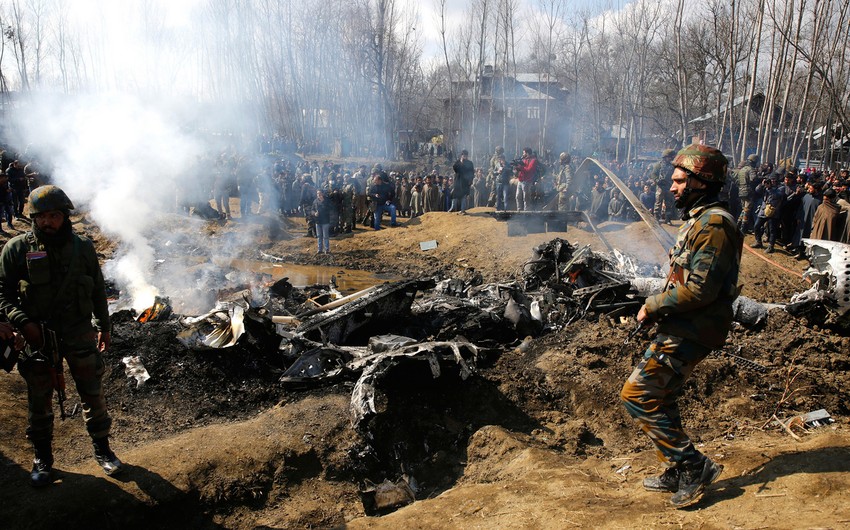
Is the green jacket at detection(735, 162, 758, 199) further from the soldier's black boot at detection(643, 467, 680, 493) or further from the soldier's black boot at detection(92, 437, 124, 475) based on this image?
the soldier's black boot at detection(92, 437, 124, 475)

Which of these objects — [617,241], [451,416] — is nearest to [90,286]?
[451,416]

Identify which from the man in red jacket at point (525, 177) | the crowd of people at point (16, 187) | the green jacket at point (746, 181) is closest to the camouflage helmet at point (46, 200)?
the crowd of people at point (16, 187)

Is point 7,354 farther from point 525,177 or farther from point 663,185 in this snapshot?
point 663,185

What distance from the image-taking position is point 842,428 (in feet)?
15.6

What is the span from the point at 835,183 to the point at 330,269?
12.2 m

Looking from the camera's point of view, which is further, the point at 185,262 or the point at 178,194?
the point at 178,194

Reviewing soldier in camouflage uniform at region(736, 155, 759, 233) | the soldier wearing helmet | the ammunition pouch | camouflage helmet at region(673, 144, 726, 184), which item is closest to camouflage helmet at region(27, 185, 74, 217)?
the soldier wearing helmet

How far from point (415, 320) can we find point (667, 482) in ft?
15.8

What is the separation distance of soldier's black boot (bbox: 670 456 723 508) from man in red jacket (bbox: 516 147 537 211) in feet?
Result: 46.5

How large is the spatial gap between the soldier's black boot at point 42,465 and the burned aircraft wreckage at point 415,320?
6.49ft

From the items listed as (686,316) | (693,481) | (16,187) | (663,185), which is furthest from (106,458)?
(16,187)

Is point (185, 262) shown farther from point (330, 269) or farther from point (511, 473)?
point (511, 473)

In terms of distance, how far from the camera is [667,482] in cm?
372

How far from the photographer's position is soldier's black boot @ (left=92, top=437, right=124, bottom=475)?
4.39m
